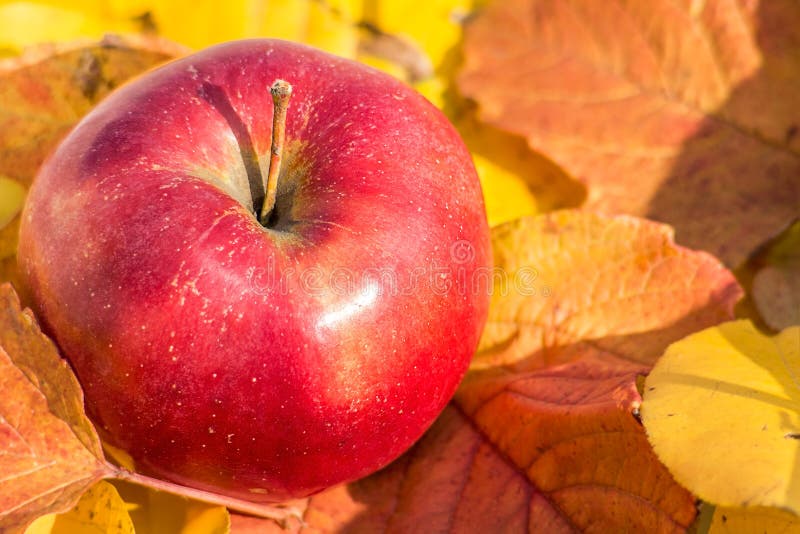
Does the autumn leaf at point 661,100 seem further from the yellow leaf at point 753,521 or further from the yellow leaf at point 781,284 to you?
the yellow leaf at point 753,521

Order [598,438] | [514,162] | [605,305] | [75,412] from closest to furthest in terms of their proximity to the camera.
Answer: [75,412]
[598,438]
[605,305]
[514,162]

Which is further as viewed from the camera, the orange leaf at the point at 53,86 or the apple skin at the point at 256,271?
the orange leaf at the point at 53,86

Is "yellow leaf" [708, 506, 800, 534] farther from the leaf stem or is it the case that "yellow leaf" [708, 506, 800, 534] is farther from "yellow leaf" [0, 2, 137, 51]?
"yellow leaf" [0, 2, 137, 51]

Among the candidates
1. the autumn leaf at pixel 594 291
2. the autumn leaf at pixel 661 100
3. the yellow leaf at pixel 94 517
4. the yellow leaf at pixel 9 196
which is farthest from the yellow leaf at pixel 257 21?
the yellow leaf at pixel 94 517

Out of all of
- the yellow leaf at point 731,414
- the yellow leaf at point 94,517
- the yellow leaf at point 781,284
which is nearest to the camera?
the yellow leaf at point 731,414

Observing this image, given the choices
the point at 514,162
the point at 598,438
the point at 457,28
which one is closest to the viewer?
the point at 598,438

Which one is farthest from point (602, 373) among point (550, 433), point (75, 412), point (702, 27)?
point (702, 27)

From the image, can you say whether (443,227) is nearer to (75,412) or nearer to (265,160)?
(265,160)
